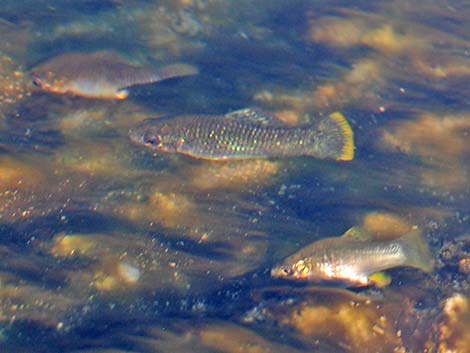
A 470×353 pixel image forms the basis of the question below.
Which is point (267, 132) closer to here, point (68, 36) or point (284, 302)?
point (284, 302)

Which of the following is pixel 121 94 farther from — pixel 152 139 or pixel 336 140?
pixel 336 140

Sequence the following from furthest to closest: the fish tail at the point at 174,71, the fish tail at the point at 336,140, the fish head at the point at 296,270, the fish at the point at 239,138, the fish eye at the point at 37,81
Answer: the fish tail at the point at 174,71 < the fish eye at the point at 37,81 < the fish tail at the point at 336,140 < the fish at the point at 239,138 < the fish head at the point at 296,270

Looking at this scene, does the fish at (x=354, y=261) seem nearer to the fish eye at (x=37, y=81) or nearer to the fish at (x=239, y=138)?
the fish at (x=239, y=138)

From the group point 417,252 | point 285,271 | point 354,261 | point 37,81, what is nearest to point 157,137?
point 37,81

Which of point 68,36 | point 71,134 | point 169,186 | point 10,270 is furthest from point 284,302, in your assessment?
point 68,36

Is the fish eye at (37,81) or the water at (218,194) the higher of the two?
the fish eye at (37,81)

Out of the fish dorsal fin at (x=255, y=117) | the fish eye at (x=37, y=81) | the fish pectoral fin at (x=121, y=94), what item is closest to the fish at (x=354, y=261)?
the fish dorsal fin at (x=255, y=117)
